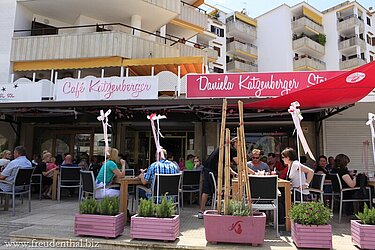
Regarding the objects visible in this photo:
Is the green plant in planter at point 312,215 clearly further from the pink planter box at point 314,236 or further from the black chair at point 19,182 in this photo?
the black chair at point 19,182

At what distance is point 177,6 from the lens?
13.8 metres

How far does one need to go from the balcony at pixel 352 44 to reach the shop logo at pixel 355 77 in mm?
31883

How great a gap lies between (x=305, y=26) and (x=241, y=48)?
7206mm

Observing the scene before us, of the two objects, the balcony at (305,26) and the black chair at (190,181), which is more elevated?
the balcony at (305,26)

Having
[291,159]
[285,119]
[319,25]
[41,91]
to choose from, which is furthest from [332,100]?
[319,25]

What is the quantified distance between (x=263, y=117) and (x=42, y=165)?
719 centimetres

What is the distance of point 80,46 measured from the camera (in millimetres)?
11906

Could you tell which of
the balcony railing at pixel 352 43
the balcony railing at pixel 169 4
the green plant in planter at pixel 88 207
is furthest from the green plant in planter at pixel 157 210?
the balcony railing at pixel 352 43

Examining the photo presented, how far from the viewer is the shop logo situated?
18.6ft

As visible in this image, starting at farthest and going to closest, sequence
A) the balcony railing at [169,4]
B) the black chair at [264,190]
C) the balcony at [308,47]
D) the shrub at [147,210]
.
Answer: the balcony at [308,47] < the balcony railing at [169,4] < the black chair at [264,190] < the shrub at [147,210]

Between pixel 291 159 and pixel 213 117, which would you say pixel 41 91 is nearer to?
pixel 213 117

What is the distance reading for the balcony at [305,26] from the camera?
33.0m

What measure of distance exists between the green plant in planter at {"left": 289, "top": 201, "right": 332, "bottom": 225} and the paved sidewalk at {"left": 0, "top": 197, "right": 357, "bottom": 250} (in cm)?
42

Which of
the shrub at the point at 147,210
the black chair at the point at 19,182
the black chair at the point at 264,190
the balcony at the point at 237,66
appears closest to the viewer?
the shrub at the point at 147,210
